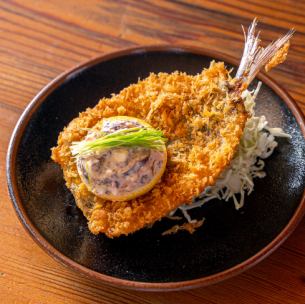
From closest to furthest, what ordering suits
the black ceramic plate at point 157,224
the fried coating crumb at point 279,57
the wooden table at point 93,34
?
the black ceramic plate at point 157,224, the fried coating crumb at point 279,57, the wooden table at point 93,34

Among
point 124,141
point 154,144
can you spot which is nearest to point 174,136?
point 154,144

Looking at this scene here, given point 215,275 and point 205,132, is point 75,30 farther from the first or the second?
point 215,275

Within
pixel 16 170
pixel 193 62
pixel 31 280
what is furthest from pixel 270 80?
pixel 31 280

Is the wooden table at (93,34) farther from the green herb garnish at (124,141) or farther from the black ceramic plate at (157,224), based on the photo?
the green herb garnish at (124,141)

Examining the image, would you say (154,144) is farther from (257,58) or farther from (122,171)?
(257,58)

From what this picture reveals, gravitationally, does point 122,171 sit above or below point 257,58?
below

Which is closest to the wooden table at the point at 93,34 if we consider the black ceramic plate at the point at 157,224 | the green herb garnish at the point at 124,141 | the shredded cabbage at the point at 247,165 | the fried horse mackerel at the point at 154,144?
the black ceramic plate at the point at 157,224

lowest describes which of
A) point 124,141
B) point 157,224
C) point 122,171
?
point 157,224

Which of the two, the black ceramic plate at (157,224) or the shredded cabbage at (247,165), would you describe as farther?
the shredded cabbage at (247,165)
